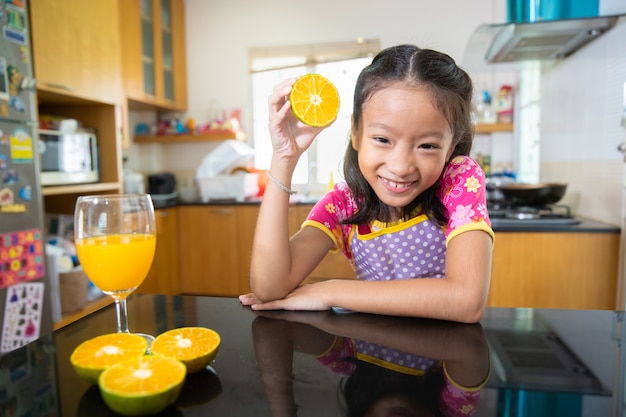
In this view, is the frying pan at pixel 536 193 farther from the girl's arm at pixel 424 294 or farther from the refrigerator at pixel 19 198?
the refrigerator at pixel 19 198

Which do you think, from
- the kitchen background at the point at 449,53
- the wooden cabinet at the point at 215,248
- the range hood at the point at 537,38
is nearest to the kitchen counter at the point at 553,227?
the kitchen background at the point at 449,53

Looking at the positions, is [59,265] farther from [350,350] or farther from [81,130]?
[350,350]

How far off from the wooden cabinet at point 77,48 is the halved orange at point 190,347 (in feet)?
6.83

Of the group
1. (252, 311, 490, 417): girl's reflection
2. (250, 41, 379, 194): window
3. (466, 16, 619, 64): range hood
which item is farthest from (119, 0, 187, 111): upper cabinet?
(252, 311, 490, 417): girl's reflection

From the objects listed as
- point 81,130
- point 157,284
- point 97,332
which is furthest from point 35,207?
point 97,332

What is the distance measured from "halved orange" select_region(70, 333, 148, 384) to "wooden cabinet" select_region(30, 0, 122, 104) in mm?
2061

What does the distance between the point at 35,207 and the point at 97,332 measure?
1661 millimetres

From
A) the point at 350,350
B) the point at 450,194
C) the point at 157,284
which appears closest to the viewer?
the point at 350,350

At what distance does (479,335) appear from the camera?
63cm

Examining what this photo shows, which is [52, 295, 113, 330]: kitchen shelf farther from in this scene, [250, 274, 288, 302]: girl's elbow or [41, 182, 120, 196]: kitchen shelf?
[250, 274, 288, 302]: girl's elbow

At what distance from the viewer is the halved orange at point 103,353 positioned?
0.46m

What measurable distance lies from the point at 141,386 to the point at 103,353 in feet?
0.33

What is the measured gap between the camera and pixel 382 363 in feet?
1.68

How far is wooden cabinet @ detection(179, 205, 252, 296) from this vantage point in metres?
3.49
